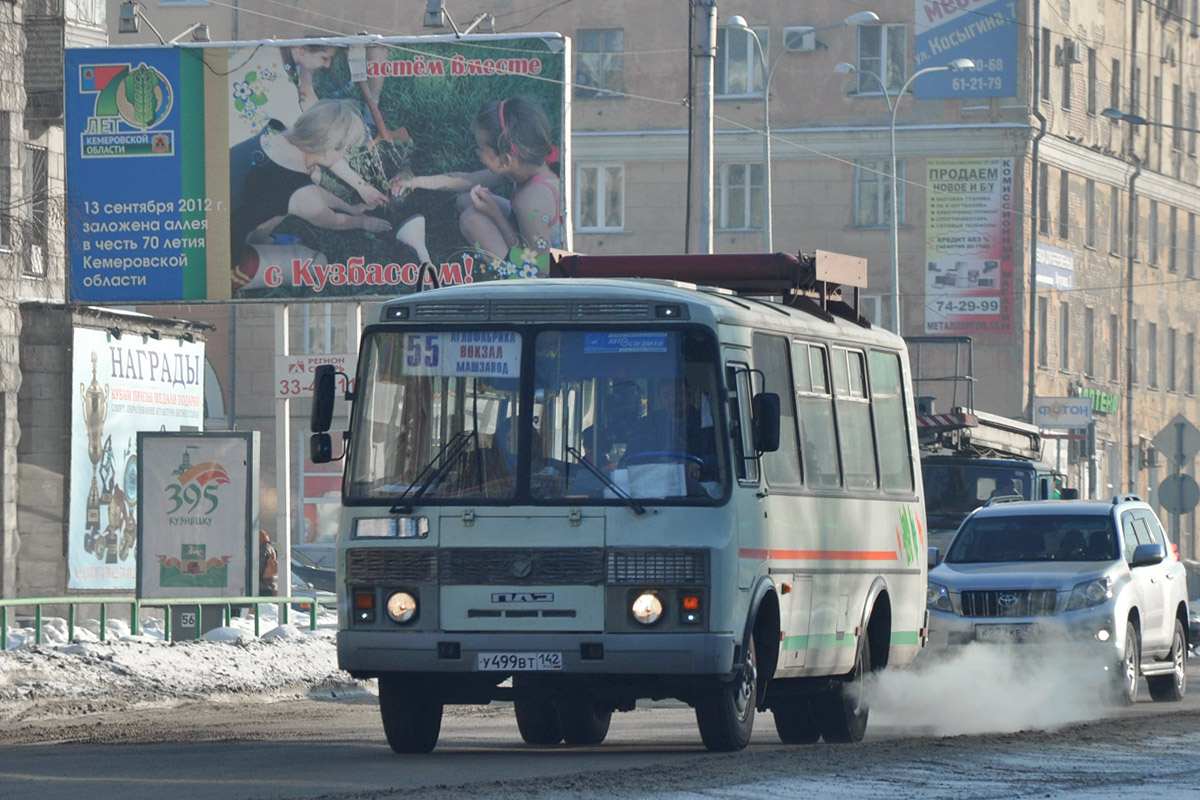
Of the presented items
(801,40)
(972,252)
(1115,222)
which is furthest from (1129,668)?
(1115,222)

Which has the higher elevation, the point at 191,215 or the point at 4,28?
the point at 4,28

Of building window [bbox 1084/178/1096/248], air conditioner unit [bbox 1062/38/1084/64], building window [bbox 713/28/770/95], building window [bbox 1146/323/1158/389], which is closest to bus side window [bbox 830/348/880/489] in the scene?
building window [bbox 713/28/770/95]

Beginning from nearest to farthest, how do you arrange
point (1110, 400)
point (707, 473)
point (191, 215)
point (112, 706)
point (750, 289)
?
point (707, 473)
point (750, 289)
point (112, 706)
point (191, 215)
point (1110, 400)

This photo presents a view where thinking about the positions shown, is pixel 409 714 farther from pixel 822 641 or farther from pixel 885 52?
pixel 885 52

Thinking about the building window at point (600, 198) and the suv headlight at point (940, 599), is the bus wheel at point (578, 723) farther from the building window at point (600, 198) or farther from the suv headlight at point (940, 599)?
the building window at point (600, 198)

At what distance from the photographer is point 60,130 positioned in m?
34.8

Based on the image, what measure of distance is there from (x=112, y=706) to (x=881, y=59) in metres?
45.7

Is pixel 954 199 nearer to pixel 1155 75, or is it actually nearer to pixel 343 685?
pixel 1155 75

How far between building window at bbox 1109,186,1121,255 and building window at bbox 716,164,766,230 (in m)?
10.5

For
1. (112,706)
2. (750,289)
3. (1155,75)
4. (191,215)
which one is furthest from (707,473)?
(1155,75)

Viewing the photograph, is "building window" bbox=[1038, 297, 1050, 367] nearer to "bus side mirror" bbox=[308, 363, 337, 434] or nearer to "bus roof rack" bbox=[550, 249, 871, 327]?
"bus roof rack" bbox=[550, 249, 871, 327]

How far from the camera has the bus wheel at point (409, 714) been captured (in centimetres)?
1333

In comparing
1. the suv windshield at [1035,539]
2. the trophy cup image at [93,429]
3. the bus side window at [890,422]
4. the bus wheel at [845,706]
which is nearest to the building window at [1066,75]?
the trophy cup image at [93,429]

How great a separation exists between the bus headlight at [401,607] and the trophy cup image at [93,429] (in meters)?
19.8
